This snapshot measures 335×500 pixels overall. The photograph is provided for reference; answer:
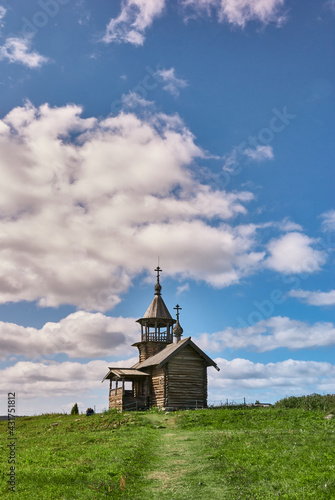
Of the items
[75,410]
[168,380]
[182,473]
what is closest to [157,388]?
[168,380]

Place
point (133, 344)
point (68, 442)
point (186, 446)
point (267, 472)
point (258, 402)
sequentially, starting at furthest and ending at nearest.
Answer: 1. point (133, 344)
2. point (258, 402)
3. point (68, 442)
4. point (186, 446)
5. point (267, 472)

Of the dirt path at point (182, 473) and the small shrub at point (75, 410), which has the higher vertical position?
the dirt path at point (182, 473)

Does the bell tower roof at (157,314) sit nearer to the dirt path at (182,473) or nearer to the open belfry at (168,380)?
the open belfry at (168,380)

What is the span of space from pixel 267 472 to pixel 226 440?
6356 millimetres

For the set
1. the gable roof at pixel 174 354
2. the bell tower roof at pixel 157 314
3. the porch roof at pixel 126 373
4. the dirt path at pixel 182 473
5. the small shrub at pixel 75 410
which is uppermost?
the bell tower roof at pixel 157 314

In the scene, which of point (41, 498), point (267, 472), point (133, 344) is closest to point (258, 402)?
point (133, 344)

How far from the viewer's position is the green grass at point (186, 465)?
14168 millimetres

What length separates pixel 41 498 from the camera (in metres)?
14.0

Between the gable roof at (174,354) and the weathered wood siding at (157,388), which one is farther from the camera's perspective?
the weathered wood siding at (157,388)

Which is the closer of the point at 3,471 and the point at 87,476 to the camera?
the point at 87,476

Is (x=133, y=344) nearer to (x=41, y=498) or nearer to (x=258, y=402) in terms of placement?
(x=258, y=402)

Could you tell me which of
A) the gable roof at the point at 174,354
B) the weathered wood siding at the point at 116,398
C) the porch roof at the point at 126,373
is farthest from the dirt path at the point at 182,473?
the weathered wood siding at the point at 116,398

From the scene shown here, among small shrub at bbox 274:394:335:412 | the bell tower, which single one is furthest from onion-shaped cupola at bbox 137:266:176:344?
small shrub at bbox 274:394:335:412

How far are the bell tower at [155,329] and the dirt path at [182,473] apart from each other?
27461 mm
